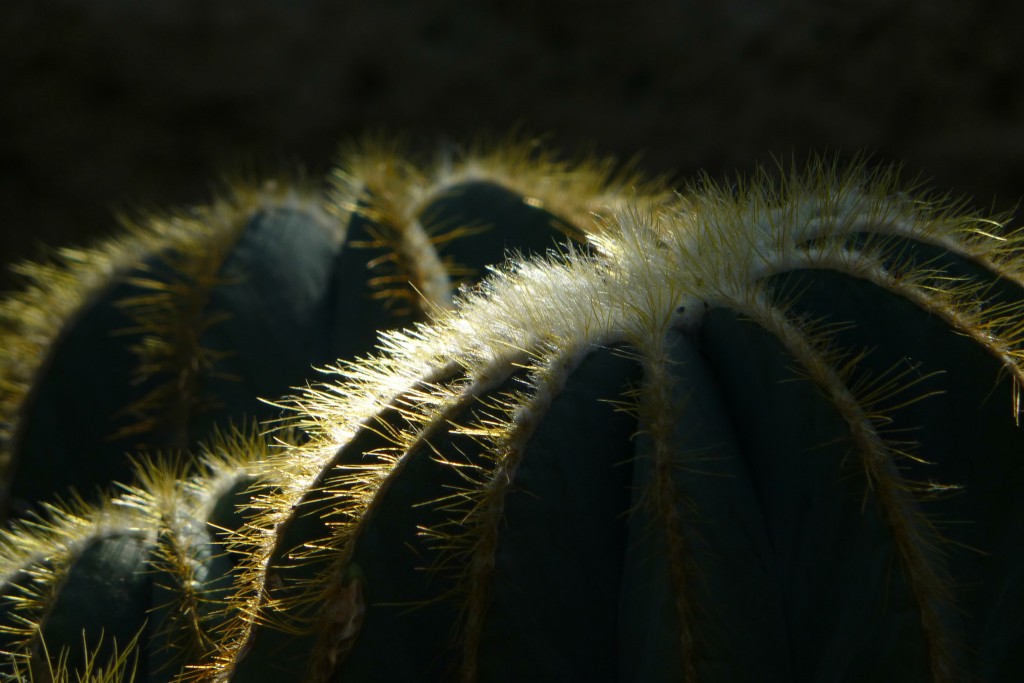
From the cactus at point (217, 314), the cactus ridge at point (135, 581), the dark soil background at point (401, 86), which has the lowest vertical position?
the cactus ridge at point (135, 581)

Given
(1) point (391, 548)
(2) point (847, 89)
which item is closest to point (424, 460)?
(1) point (391, 548)

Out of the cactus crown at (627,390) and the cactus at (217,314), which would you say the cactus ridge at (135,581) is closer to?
the cactus crown at (627,390)

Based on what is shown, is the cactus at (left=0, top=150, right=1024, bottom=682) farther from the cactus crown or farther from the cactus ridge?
the cactus ridge

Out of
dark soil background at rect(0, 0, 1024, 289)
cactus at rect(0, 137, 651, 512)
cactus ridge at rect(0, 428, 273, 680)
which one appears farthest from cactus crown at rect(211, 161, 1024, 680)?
dark soil background at rect(0, 0, 1024, 289)

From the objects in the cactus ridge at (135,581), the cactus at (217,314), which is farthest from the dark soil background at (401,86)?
the cactus ridge at (135,581)

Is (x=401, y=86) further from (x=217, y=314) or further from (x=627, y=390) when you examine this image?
(x=627, y=390)

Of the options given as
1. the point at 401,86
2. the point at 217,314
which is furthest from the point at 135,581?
the point at 401,86

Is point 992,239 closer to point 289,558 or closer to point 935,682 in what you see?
point 935,682
